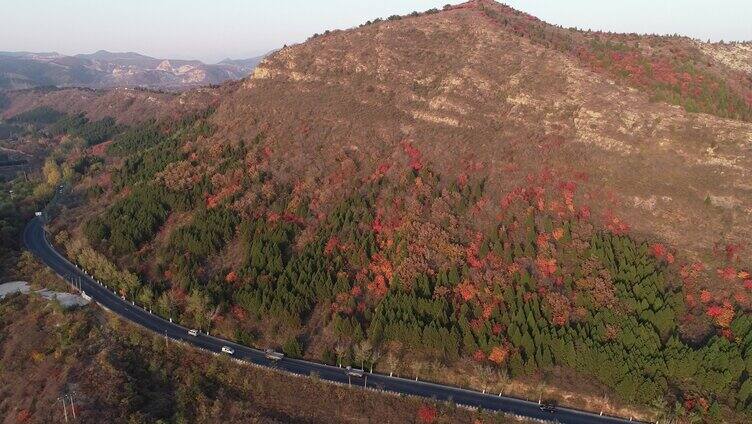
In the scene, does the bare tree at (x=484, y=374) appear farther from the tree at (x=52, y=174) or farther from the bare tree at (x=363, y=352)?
the tree at (x=52, y=174)

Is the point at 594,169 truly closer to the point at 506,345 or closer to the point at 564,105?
the point at 564,105

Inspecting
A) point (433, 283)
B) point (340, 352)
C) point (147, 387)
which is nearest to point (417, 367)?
point (340, 352)

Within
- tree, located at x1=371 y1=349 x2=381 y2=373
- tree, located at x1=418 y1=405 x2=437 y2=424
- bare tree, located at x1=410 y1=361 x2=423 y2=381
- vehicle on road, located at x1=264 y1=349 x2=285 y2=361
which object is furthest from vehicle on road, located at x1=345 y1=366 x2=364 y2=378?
vehicle on road, located at x1=264 y1=349 x2=285 y2=361

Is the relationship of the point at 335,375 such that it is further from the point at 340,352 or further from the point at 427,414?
the point at 427,414

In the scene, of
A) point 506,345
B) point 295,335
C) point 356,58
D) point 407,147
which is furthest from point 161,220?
point 506,345

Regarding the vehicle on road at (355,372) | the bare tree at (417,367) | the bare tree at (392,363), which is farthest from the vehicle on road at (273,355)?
the bare tree at (417,367)

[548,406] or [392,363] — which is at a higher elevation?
[392,363]
